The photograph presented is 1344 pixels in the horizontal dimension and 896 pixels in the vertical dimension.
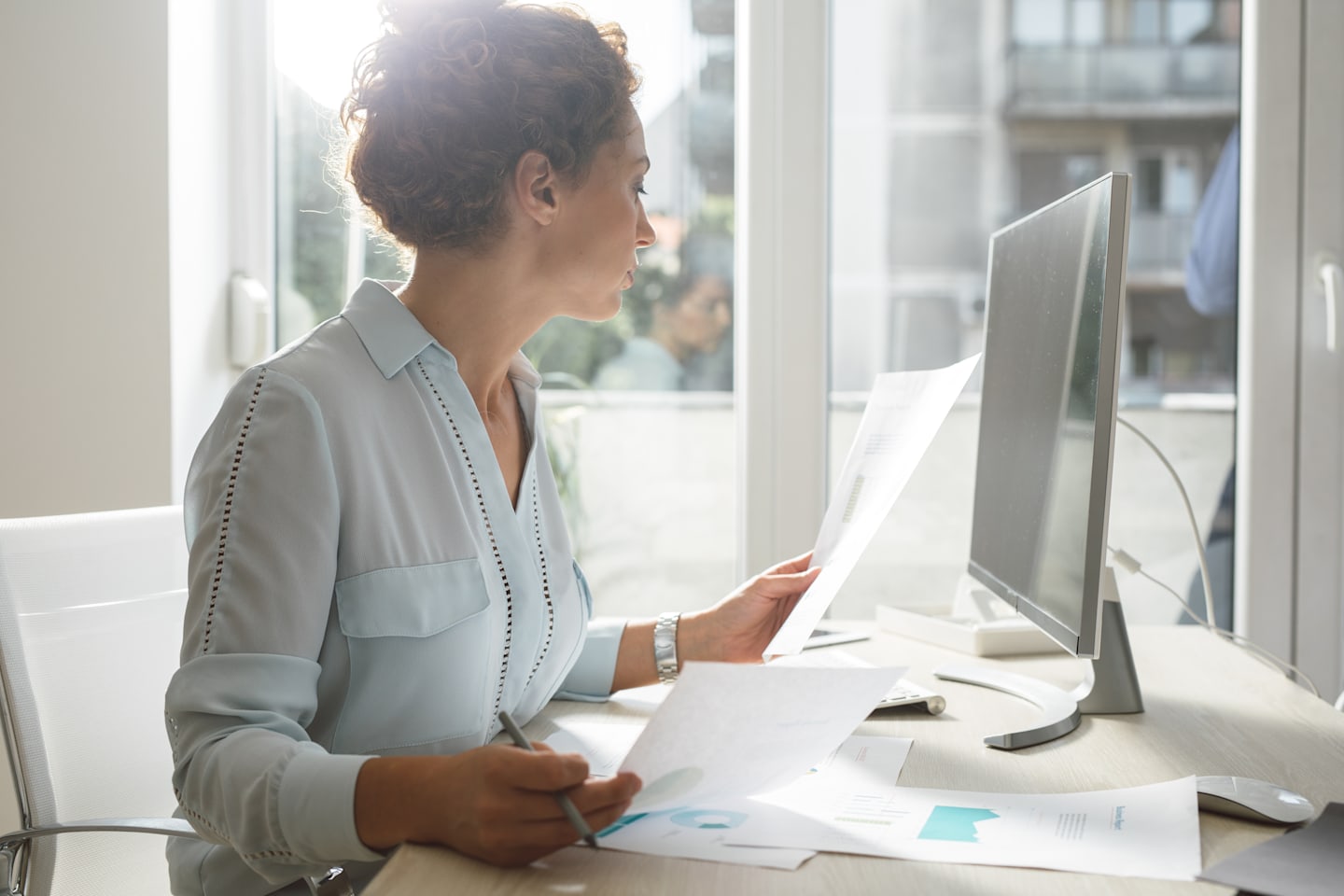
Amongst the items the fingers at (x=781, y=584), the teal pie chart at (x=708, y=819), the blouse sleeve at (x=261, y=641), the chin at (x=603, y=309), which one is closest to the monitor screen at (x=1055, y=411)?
the fingers at (x=781, y=584)

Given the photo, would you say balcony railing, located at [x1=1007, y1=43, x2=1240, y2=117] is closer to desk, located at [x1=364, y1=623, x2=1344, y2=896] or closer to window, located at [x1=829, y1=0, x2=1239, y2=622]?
window, located at [x1=829, y1=0, x2=1239, y2=622]

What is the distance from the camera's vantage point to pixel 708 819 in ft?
2.56

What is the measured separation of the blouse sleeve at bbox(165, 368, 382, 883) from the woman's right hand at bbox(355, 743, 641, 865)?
0.03m

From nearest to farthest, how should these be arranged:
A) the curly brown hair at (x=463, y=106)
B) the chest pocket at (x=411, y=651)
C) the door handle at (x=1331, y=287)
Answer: the chest pocket at (x=411, y=651) < the curly brown hair at (x=463, y=106) < the door handle at (x=1331, y=287)

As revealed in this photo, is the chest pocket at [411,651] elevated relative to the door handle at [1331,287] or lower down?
lower down

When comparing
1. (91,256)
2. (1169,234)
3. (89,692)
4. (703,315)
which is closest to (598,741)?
(89,692)

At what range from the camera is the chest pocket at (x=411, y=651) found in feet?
3.04

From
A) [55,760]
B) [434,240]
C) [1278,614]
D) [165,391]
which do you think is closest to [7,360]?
[165,391]

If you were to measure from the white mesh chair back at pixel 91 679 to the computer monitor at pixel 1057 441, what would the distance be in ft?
3.02

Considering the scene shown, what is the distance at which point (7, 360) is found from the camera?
1.89 m

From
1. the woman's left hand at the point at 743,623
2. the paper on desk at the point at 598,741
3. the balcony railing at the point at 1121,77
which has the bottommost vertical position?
the paper on desk at the point at 598,741

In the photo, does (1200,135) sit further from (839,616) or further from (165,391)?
(165,391)

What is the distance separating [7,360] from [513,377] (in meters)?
1.14

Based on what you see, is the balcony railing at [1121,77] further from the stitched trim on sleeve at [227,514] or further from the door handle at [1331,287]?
the stitched trim on sleeve at [227,514]
